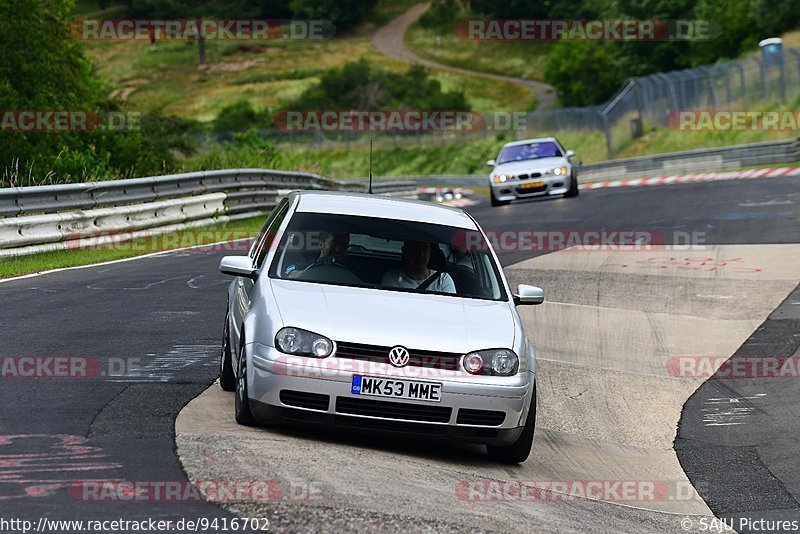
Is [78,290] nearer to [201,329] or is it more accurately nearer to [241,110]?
[201,329]

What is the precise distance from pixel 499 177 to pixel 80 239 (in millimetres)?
14063

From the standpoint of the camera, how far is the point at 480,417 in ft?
25.3

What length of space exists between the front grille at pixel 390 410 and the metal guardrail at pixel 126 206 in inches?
425

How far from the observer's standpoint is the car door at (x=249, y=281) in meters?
8.45

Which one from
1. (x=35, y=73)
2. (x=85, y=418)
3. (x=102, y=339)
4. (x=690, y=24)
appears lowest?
(x=690, y=24)

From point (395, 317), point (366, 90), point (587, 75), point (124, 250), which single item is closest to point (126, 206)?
point (124, 250)

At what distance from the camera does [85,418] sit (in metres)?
7.74

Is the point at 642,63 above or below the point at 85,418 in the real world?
below

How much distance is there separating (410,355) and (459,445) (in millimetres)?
1365

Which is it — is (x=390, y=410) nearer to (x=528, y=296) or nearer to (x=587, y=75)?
(x=528, y=296)

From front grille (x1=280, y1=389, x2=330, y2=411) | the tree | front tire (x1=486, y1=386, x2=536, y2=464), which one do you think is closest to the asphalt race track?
front tire (x1=486, y1=386, x2=536, y2=464)

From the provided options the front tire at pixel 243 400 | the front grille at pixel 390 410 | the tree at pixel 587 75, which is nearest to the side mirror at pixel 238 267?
the front tire at pixel 243 400

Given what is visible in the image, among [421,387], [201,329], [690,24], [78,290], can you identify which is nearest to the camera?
[421,387]

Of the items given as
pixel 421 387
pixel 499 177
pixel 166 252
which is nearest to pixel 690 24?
pixel 499 177
